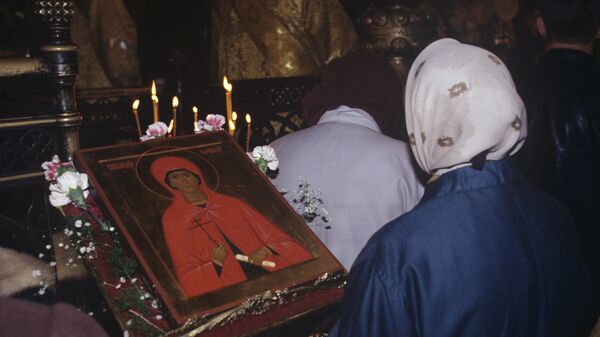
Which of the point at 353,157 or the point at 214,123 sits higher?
the point at 214,123

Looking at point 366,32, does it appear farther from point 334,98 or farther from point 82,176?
point 82,176

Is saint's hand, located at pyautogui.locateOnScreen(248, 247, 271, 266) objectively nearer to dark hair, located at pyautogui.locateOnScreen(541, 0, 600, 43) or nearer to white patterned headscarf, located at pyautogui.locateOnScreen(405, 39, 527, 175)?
white patterned headscarf, located at pyautogui.locateOnScreen(405, 39, 527, 175)

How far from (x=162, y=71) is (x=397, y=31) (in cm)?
425

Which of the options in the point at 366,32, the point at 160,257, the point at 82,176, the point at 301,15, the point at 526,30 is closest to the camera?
the point at 160,257

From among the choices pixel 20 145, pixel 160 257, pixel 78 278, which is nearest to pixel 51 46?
pixel 20 145

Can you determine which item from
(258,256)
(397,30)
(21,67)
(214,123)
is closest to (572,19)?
(397,30)

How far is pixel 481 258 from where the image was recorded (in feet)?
3.95

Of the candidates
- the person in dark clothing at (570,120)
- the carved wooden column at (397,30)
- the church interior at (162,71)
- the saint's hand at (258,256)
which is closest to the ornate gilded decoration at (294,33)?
the church interior at (162,71)

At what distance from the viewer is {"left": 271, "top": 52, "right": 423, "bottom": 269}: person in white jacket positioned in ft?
6.38

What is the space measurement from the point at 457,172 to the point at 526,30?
604cm

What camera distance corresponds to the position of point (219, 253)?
148 centimetres

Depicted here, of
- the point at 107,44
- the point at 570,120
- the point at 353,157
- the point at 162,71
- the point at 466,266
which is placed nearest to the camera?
the point at 466,266

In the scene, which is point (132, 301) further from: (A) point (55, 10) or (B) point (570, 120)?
(B) point (570, 120)

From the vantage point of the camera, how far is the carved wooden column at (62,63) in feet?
6.00
